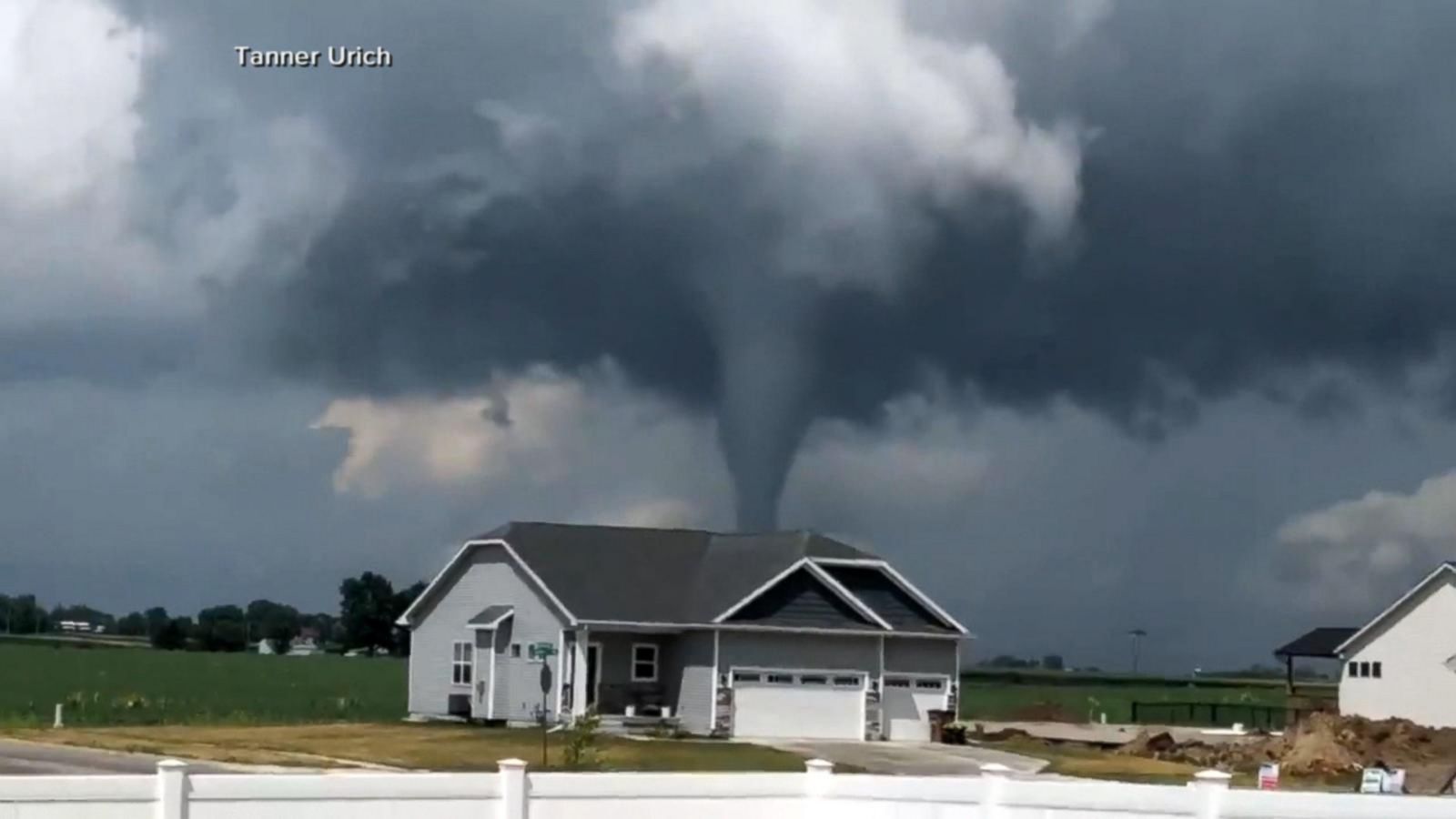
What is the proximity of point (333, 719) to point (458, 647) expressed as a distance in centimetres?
799

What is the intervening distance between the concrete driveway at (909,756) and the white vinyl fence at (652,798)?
22.3 m

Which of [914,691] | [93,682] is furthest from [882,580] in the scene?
[93,682]

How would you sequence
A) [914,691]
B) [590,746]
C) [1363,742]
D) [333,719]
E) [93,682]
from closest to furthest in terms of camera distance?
1. [590,746]
2. [1363,742]
3. [914,691]
4. [333,719]
5. [93,682]

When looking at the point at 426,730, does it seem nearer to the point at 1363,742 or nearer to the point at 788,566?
the point at 788,566

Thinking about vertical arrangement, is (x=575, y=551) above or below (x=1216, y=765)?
above

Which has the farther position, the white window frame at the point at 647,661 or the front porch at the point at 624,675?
the white window frame at the point at 647,661

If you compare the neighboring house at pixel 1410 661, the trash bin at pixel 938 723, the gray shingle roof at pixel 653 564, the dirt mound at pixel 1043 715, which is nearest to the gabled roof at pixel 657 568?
the gray shingle roof at pixel 653 564

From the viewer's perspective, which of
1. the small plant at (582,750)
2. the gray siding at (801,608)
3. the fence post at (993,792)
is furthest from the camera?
the gray siding at (801,608)

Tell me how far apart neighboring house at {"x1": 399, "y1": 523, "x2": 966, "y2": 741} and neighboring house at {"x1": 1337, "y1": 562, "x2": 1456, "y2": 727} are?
52.4 ft

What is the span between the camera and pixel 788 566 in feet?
192

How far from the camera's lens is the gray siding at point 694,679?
56.9 m

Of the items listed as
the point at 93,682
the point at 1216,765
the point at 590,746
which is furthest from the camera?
the point at 93,682

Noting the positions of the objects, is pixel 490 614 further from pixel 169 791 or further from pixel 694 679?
pixel 169 791

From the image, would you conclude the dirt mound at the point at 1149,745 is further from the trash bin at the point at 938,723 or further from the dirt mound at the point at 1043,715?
the dirt mound at the point at 1043,715
